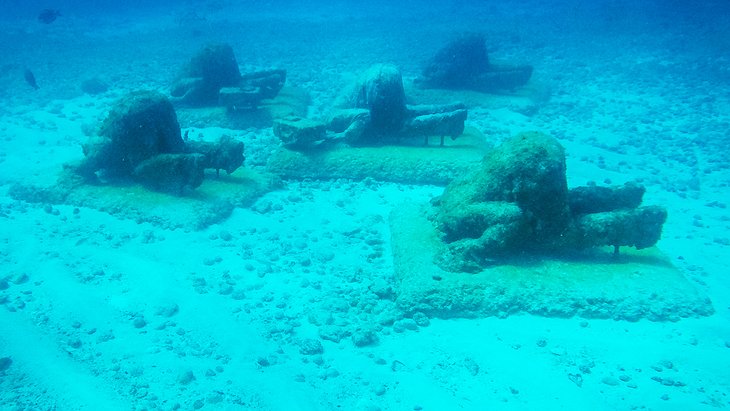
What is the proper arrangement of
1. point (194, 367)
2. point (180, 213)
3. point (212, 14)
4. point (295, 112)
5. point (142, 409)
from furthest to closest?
point (212, 14)
point (295, 112)
point (180, 213)
point (194, 367)
point (142, 409)

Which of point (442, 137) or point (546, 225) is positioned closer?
point (546, 225)

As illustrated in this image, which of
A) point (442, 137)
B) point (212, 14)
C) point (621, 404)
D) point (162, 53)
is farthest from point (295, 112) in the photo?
point (212, 14)

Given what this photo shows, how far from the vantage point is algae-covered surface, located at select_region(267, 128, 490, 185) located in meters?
9.36

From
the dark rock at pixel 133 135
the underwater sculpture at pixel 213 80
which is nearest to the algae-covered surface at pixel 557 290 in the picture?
the dark rock at pixel 133 135

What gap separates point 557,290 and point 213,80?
10925mm

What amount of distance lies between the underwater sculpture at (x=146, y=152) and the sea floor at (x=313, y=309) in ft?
3.06

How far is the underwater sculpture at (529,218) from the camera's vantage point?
5816 millimetres

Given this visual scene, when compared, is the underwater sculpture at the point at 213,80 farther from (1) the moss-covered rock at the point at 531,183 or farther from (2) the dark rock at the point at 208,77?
(1) the moss-covered rock at the point at 531,183

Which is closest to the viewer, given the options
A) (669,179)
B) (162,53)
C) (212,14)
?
(669,179)

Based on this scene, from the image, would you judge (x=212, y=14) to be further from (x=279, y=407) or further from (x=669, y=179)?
(x=279, y=407)

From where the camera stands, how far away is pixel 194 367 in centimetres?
470

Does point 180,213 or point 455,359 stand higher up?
point 180,213

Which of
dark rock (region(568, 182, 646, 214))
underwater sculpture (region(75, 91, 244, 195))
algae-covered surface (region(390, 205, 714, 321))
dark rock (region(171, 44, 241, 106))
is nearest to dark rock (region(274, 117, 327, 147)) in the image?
underwater sculpture (region(75, 91, 244, 195))

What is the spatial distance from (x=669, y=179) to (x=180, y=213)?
9797 mm
